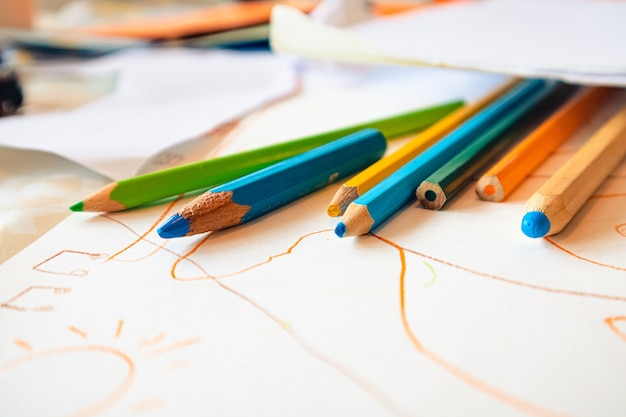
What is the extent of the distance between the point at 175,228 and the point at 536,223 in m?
0.14

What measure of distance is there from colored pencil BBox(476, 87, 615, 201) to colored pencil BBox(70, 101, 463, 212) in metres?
0.09

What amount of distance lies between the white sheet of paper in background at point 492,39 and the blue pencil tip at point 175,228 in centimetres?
25

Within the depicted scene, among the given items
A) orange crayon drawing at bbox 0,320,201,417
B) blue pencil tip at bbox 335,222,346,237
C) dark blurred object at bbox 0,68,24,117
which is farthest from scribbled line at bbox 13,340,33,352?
dark blurred object at bbox 0,68,24,117

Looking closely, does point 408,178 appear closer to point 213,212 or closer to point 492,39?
point 213,212

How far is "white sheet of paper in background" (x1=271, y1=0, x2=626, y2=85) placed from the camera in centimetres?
39

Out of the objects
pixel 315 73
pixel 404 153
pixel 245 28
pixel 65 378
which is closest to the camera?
pixel 65 378

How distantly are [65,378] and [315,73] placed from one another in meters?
0.44

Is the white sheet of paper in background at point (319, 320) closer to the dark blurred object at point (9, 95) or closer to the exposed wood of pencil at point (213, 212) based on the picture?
the exposed wood of pencil at point (213, 212)

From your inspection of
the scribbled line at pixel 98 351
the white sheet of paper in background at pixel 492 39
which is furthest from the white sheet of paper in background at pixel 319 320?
the white sheet of paper in background at pixel 492 39

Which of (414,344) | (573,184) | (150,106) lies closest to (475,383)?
(414,344)

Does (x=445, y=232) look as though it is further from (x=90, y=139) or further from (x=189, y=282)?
(x=90, y=139)

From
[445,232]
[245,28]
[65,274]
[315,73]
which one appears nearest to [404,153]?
[445,232]

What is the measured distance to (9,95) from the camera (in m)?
0.46

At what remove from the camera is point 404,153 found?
31cm
